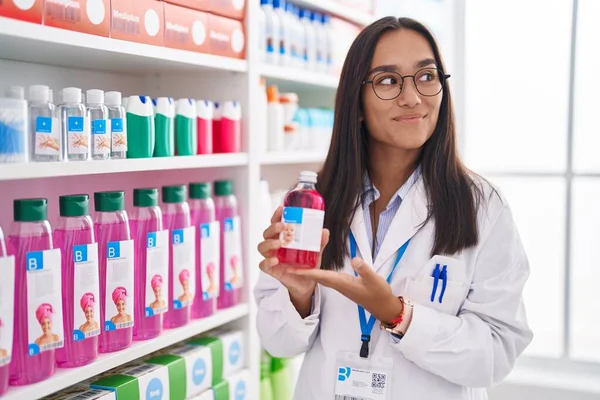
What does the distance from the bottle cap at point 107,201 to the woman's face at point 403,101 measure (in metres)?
0.70

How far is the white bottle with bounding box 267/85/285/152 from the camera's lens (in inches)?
101

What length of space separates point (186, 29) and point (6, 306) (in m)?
0.98

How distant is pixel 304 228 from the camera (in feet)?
4.88

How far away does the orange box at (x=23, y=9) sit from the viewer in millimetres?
1401

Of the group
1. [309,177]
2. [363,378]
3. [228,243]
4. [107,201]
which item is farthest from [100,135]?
[363,378]

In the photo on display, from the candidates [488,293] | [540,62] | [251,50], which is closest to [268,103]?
[251,50]

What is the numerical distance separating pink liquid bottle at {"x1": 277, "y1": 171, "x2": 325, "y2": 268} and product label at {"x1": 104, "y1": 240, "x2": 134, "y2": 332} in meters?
0.44

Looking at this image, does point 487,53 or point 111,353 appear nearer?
point 111,353

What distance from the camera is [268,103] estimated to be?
2574mm

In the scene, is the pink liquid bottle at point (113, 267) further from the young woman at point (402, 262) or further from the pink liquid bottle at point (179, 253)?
the young woman at point (402, 262)

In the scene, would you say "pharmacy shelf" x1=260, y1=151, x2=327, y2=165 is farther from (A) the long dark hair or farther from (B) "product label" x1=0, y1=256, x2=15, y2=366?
(B) "product label" x1=0, y1=256, x2=15, y2=366

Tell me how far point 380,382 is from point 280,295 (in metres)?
0.34

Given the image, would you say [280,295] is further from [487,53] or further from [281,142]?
[487,53]

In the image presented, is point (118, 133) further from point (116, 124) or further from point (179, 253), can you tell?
point (179, 253)
